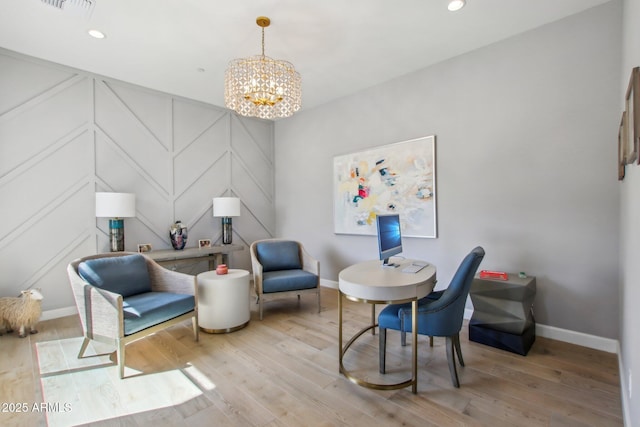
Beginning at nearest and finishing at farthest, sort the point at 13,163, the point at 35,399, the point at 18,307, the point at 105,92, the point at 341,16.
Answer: the point at 35,399 < the point at 341,16 < the point at 18,307 < the point at 13,163 < the point at 105,92

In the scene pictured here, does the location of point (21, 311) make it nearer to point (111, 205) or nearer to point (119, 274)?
point (119, 274)

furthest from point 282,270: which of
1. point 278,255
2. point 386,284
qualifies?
point 386,284

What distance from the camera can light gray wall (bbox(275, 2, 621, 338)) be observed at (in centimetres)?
245

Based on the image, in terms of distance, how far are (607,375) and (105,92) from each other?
18.6ft

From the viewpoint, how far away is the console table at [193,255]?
3.70m

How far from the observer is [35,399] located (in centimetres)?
190

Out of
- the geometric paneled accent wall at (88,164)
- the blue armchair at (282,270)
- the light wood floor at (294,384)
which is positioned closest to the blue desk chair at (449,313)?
the light wood floor at (294,384)

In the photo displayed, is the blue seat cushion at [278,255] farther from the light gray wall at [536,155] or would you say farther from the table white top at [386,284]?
the table white top at [386,284]

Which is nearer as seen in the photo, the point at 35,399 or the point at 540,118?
the point at 35,399

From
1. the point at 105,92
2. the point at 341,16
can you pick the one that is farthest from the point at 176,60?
the point at 341,16

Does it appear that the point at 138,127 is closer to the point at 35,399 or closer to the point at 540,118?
the point at 35,399

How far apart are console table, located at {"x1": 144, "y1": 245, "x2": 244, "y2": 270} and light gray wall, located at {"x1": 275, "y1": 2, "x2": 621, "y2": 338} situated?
264 centimetres

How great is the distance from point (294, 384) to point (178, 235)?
2.82 metres

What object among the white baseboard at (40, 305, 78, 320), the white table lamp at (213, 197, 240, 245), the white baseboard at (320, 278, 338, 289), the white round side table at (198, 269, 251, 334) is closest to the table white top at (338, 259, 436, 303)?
the white round side table at (198, 269, 251, 334)
